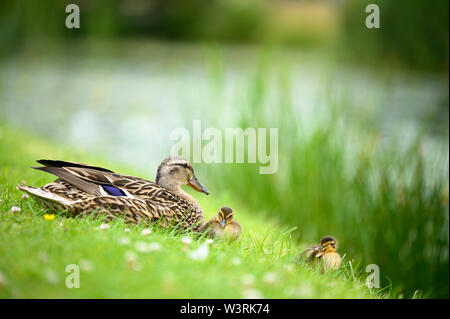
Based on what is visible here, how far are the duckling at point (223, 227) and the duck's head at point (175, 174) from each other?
A: 0.21 m

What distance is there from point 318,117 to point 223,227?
3873mm

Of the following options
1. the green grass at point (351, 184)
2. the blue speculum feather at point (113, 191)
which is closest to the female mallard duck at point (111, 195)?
the blue speculum feather at point (113, 191)

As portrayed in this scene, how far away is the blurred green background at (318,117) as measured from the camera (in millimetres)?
6156

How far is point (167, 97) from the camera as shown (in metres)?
12.8

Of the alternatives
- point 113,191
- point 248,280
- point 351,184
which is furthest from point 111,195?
point 351,184

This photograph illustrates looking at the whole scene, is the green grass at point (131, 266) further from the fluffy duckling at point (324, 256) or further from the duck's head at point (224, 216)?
the duck's head at point (224, 216)

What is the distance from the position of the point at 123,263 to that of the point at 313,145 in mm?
4524

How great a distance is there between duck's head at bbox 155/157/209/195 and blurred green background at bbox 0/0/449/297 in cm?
191

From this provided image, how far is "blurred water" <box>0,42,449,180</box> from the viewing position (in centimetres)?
744

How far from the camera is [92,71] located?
14.0 metres

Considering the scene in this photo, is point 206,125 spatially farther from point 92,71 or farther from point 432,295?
point 92,71

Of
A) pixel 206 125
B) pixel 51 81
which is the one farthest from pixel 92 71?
pixel 206 125

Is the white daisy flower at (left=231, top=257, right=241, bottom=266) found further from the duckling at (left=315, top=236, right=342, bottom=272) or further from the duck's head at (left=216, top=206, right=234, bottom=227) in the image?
the duckling at (left=315, top=236, right=342, bottom=272)

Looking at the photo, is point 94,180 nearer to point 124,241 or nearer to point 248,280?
point 124,241
